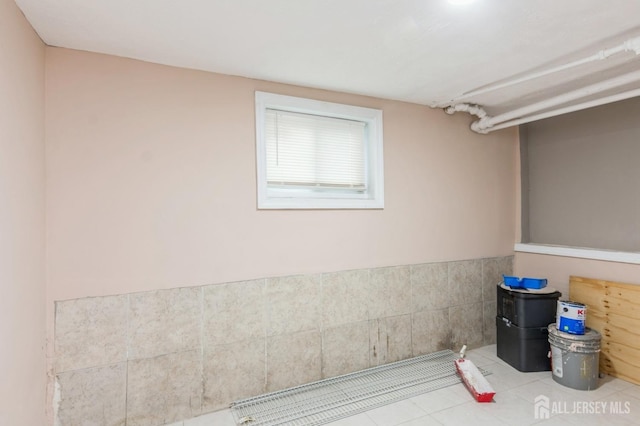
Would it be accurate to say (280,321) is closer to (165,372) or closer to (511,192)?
(165,372)

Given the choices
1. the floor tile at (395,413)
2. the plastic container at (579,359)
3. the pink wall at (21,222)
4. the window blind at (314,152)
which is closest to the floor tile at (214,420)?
the pink wall at (21,222)

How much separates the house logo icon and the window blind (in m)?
2.07

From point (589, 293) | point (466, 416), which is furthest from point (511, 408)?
point (589, 293)

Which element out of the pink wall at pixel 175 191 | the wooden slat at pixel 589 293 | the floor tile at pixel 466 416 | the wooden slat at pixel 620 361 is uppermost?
the pink wall at pixel 175 191

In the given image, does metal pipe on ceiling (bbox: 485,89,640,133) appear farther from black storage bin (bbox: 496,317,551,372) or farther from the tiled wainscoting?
black storage bin (bbox: 496,317,551,372)

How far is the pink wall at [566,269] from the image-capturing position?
9.07 feet

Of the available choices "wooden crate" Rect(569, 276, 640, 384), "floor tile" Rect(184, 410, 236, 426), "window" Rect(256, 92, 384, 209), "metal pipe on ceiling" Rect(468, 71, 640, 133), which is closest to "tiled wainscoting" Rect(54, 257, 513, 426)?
"floor tile" Rect(184, 410, 236, 426)

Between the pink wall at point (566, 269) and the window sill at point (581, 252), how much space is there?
0.04 meters

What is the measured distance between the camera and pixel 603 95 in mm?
2703

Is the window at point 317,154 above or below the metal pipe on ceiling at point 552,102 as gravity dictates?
below

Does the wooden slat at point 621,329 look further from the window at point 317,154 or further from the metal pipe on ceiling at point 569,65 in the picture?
the window at point 317,154

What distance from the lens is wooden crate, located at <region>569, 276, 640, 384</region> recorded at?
103 inches

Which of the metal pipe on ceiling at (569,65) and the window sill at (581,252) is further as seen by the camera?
the window sill at (581,252)

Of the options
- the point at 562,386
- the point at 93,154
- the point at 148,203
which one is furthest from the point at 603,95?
the point at 93,154
